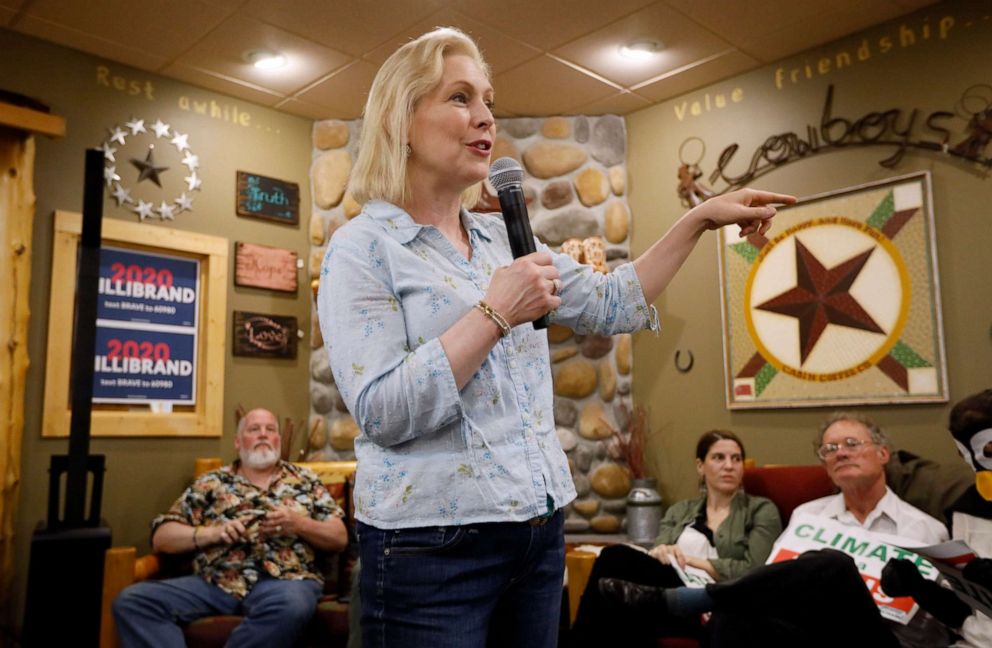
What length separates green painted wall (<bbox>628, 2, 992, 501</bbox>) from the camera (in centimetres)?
315

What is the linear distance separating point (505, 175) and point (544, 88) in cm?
304

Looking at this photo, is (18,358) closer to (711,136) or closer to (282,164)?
(282,164)

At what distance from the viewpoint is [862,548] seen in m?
2.53

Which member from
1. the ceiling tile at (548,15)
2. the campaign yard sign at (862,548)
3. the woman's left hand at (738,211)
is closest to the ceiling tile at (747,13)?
the ceiling tile at (548,15)

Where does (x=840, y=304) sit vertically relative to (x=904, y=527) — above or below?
above

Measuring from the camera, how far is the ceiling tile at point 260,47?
3436mm

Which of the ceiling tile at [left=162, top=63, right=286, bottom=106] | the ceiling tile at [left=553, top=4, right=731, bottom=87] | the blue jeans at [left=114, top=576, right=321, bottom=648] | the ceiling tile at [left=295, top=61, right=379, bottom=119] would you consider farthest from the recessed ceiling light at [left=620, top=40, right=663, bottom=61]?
the blue jeans at [left=114, top=576, right=321, bottom=648]

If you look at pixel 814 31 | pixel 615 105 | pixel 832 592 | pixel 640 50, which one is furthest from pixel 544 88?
pixel 832 592

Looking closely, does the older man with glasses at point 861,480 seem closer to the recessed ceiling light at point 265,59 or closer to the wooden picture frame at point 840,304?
the wooden picture frame at point 840,304

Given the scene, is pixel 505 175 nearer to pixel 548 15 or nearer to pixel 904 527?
pixel 904 527

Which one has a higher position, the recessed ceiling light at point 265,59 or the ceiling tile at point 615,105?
the recessed ceiling light at point 265,59

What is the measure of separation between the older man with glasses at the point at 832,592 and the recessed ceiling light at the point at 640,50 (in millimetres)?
1858

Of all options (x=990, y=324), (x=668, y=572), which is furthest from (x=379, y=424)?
(x=990, y=324)

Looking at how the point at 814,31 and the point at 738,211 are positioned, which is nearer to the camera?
the point at 738,211
